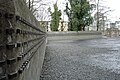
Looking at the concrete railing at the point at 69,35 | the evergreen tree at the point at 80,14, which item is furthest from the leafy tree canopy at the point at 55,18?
the concrete railing at the point at 69,35

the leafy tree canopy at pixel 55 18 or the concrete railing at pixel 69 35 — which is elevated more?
the leafy tree canopy at pixel 55 18

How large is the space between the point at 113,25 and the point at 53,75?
2310 inches

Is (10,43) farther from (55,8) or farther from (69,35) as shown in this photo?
(55,8)

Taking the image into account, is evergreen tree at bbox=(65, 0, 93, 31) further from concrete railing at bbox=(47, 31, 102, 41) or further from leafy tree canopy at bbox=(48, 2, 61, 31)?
leafy tree canopy at bbox=(48, 2, 61, 31)

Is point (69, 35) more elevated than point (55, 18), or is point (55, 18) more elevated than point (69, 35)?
point (55, 18)

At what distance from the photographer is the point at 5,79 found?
164 centimetres

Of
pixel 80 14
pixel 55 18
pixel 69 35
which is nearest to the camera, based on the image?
pixel 69 35

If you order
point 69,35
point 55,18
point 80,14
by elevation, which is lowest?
point 69,35

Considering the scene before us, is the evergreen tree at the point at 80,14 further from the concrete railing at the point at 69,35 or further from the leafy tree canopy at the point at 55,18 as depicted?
the leafy tree canopy at the point at 55,18

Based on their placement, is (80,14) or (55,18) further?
(55,18)

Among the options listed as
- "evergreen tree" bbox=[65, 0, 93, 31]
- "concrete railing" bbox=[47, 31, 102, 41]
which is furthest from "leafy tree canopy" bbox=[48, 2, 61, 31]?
"concrete railing" bbox=[47, 31, 102, 41]

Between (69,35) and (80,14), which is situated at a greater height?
(80,14)

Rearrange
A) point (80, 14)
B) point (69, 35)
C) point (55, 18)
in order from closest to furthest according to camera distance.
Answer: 1. point (69, 35)
2. point (80, 14)
3. point (55, 18)

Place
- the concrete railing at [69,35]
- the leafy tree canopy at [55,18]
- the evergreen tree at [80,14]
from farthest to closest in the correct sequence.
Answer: the leafy tree canopy at [55,18] → the evergreen tree at [80,14] → the concrete railing at [69,35]
